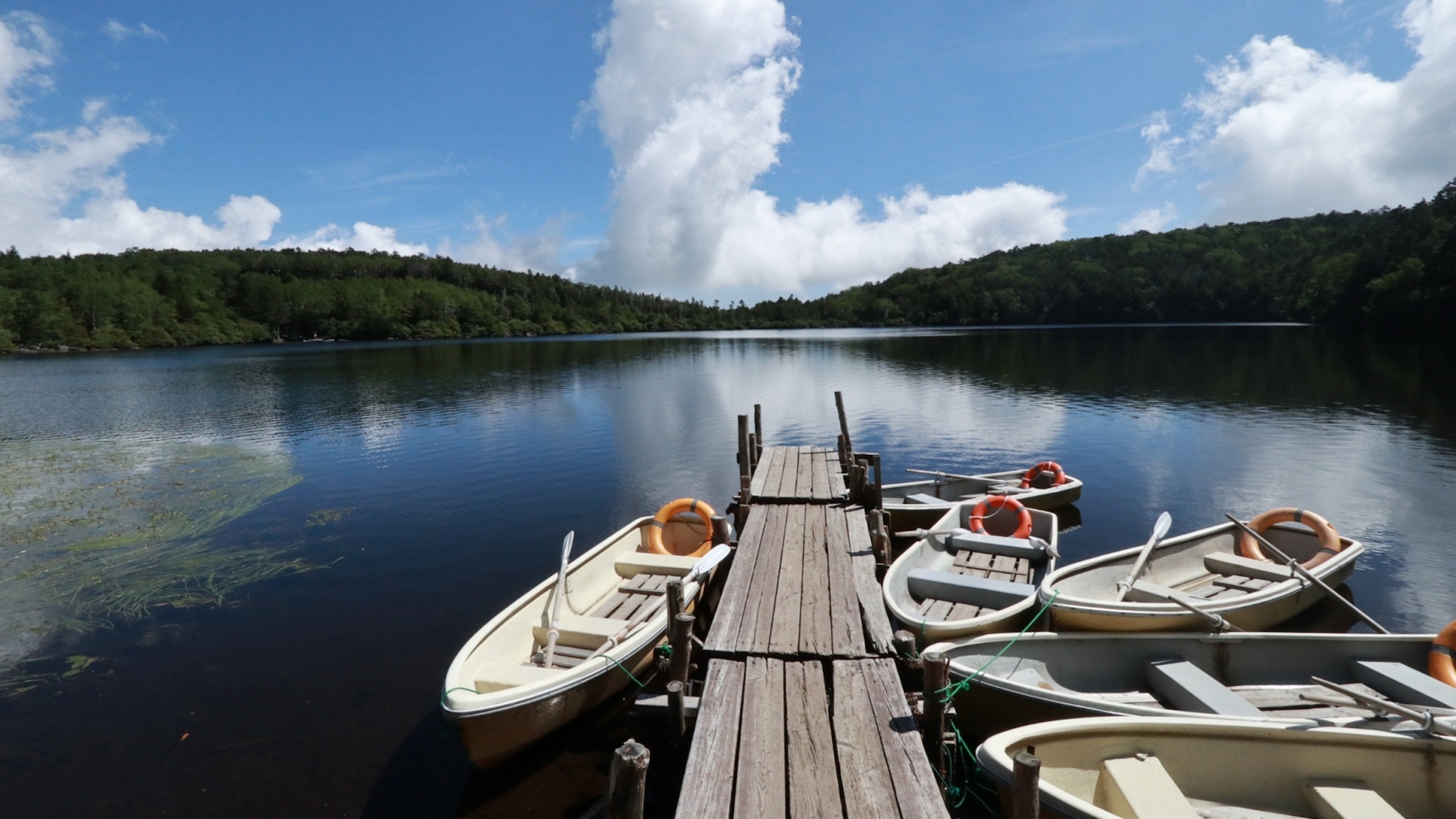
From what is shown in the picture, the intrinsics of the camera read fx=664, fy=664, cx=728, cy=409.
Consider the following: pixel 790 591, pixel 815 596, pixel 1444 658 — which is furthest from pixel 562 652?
pixel 1444 658

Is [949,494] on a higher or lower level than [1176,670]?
lower

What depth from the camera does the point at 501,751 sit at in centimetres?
688

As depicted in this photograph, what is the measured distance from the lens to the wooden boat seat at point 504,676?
724 centimetres

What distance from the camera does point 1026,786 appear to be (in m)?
4.20

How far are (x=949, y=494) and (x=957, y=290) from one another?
169m

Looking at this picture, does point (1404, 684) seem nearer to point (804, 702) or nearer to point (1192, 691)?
point (1192, 691)

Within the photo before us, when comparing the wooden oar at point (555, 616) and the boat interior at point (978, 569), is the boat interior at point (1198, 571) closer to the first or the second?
the boat interior at point (978, 569)

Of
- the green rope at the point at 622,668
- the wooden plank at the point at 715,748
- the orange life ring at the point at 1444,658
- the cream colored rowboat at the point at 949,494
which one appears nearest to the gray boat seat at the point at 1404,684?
the orange life ring at the point at 1444,658

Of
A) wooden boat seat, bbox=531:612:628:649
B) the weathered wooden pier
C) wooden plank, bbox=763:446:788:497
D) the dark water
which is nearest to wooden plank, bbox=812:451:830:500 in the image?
wooden plank, bbox=763:446:788:497

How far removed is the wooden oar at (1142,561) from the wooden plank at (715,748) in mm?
5664

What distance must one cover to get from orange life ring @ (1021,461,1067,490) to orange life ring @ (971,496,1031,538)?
4.32 m

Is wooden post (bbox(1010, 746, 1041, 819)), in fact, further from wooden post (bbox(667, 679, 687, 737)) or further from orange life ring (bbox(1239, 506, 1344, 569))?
orange life ring (bbox(1239, 506, 1344, 569))

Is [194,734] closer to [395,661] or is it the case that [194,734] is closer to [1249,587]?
[395,661]

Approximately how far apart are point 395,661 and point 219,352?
4364 inches
